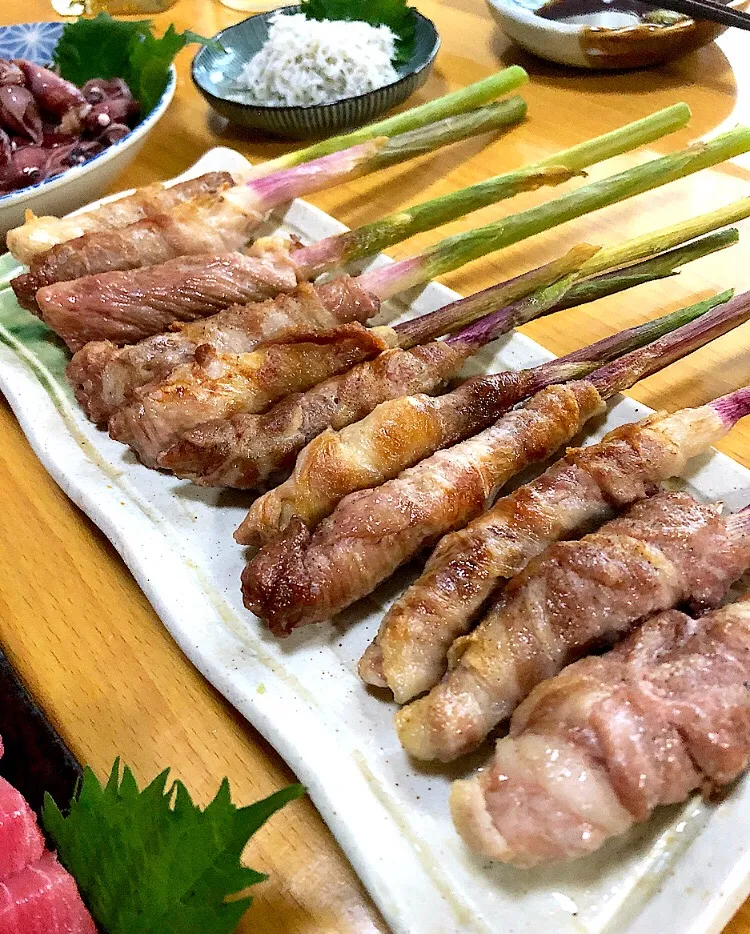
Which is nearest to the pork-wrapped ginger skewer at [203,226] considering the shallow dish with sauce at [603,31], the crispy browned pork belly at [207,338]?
the crispy browned pork belly at [207,338]

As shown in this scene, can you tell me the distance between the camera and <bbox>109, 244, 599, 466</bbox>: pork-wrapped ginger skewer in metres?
2.27

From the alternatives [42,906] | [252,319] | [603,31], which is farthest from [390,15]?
[42,906]

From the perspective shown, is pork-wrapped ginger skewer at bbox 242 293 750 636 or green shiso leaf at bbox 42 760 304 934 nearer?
green shiso leaf at bbox 42 760 304 934

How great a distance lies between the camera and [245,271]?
279 centimetres

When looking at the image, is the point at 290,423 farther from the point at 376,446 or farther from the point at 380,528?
the point at 380,528

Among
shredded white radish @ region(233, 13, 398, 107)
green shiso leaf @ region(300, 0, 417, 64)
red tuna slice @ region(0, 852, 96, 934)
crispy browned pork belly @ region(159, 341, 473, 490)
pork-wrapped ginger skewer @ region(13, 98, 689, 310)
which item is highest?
green shiso leaf @ region(300, 0, 417, 64)

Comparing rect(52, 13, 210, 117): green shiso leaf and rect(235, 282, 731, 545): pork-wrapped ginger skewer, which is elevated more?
rect(52, 13, 210, 117): green shiso leaf

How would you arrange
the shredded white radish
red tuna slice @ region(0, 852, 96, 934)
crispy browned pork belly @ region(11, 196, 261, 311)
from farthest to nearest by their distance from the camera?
1. the shredded white radish
2. crispy browned pork belly @ region(11, 196, 261, 311)
3. red tuna slice @ region(0, 852, 96, 934)

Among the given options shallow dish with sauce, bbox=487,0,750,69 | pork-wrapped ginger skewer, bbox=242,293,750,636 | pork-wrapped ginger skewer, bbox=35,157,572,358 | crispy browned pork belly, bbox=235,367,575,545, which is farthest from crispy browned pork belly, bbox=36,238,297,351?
shallow dish with sauce, bbox=487,0,750,69

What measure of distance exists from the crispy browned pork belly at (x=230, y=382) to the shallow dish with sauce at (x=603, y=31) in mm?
2762

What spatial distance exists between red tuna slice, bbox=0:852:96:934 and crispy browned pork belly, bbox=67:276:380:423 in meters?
1.39

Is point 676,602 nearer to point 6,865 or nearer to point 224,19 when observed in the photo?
A: point 6,865

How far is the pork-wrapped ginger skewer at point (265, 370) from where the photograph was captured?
89.5 inches

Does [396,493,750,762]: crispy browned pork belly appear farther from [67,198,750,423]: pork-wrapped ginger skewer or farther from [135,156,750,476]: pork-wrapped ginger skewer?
[67,198,750,423]: pork-wrapped ginger skewer
